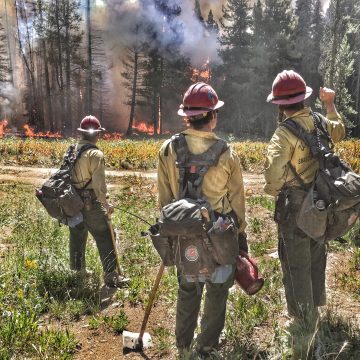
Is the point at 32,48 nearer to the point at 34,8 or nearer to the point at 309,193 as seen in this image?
the point at 34,8

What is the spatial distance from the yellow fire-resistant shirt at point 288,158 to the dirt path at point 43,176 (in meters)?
7.96

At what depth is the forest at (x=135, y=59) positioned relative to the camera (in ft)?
128

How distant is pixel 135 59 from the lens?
133 feet

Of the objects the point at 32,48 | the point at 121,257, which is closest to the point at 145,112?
the point at 32,48

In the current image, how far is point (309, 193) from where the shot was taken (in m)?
3.15

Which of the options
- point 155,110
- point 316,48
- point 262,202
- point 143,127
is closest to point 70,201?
point 262,202

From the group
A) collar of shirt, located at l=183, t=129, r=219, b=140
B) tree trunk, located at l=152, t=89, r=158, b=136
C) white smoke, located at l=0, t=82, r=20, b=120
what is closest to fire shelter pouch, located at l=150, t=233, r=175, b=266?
collar of shirt, located at l=183, t=129, r=219, b=140

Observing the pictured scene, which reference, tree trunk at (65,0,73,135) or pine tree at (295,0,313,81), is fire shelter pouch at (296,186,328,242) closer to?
pine tree at (295,0,313,81)

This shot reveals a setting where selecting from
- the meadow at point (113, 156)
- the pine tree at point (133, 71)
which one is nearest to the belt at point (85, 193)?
the meadow at point (113, 156)

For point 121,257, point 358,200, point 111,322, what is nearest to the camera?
point 358,200

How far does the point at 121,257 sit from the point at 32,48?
40.2m

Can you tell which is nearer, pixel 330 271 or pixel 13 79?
pixel 330 271

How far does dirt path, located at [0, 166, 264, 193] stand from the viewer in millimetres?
12622

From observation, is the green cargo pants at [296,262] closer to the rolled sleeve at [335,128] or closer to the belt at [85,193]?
the rolled sleeve at [335,128]
